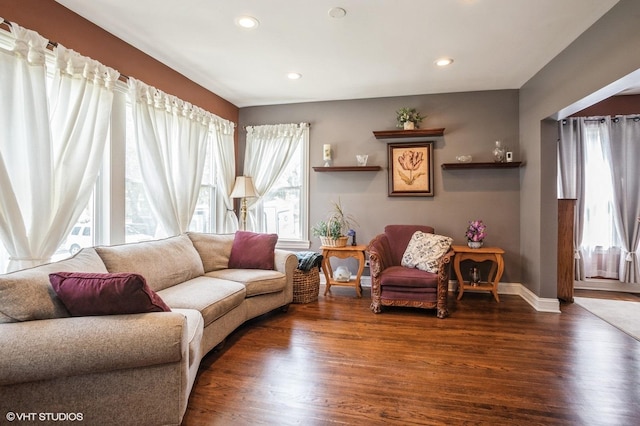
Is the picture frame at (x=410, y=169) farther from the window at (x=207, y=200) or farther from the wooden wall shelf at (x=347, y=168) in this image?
the window at (x=207, y=200)

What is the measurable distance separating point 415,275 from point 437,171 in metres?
1.66

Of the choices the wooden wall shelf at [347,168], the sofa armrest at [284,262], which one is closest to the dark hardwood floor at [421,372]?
the sofa armrest at [284,262]

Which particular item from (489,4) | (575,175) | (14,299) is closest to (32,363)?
(14,299)

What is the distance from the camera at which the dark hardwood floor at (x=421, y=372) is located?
70.0 inches

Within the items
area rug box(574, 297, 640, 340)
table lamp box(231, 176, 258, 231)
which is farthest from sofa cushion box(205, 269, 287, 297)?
area rug box(574, 297, 640, 340)

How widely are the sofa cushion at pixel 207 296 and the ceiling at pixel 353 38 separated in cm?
227

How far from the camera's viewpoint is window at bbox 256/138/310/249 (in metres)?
4.75

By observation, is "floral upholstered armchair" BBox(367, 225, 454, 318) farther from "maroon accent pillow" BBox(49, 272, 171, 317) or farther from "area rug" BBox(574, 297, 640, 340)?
"maroon accent pillow" BBox(49, 272, 171, 317)

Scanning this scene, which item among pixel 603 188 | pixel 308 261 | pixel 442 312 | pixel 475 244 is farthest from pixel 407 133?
pixel 603 188

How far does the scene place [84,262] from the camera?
6.92 feet

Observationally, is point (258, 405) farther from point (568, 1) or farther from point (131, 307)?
point (568, 1)

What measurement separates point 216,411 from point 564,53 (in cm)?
424

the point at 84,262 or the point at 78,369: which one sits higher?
the point at 84,262

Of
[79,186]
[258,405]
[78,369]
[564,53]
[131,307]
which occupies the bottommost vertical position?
[258,405]
